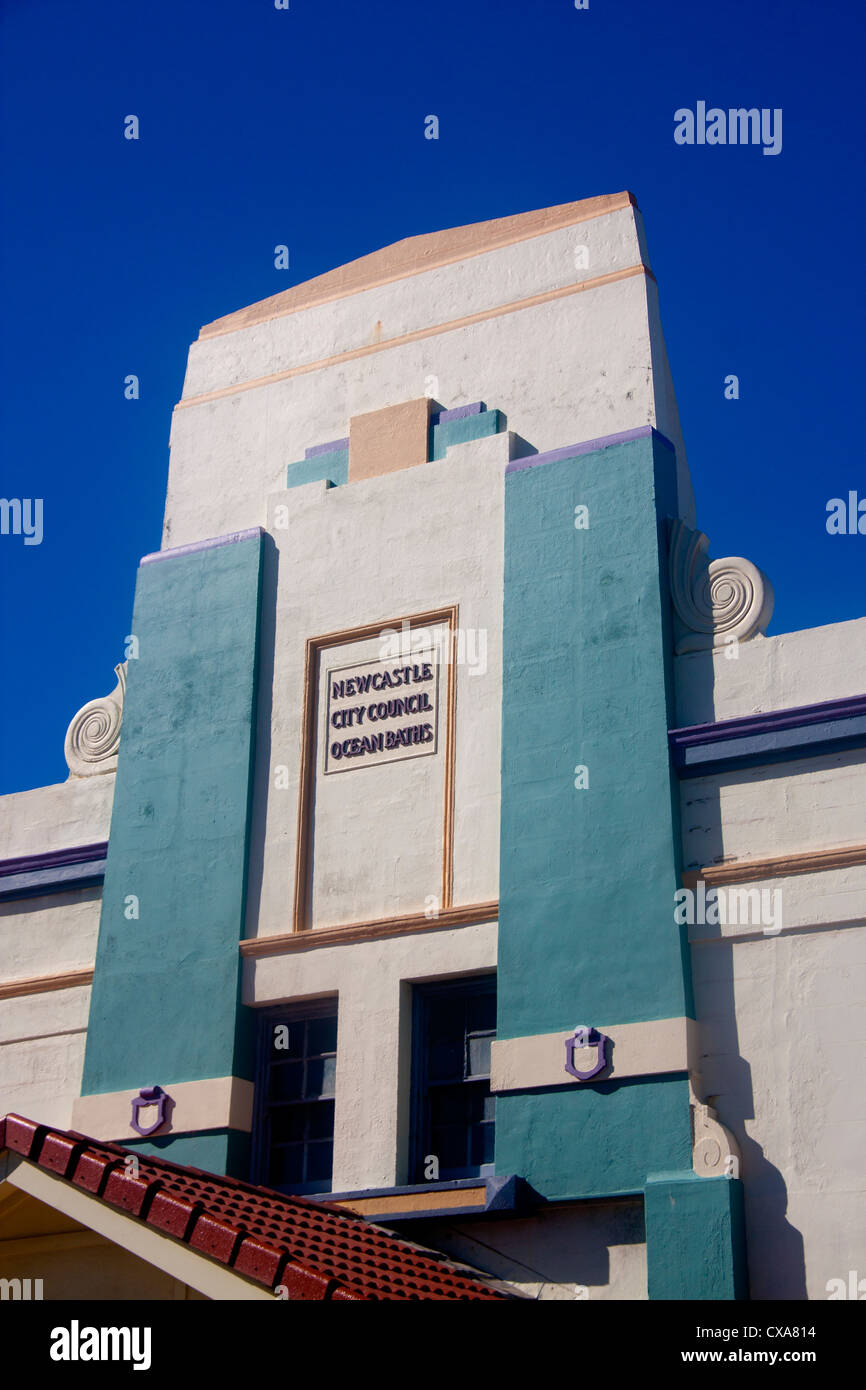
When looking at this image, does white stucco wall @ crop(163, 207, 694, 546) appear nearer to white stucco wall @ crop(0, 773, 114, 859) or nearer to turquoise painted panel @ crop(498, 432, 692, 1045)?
turquoise painted panel @ crop(498, 432, 692, 1045)

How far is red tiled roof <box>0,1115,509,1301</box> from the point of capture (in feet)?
32.1

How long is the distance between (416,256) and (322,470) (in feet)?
8.81

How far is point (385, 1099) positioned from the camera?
13.7m

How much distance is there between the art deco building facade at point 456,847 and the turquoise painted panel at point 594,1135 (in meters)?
0.03

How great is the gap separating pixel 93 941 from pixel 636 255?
821cm

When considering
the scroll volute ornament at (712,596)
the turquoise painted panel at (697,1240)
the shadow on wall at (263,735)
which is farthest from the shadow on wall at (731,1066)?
the shadow on wall at (263,735)

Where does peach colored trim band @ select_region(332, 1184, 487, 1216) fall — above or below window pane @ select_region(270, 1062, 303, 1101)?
below

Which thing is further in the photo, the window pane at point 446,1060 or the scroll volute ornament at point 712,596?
the scroll volute ornament at point 712,596

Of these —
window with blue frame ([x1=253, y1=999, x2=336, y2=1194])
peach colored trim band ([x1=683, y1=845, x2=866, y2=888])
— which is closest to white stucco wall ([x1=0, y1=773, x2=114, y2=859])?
window with blue frame ([x1=253, y1=999, x2=336, y2=1194])

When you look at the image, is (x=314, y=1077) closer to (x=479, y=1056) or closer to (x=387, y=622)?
(x=479, y=1056)

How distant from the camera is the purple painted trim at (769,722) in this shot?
13094 millimetres

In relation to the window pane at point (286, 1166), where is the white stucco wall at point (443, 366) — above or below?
above

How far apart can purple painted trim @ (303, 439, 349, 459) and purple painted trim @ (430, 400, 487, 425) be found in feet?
3.19

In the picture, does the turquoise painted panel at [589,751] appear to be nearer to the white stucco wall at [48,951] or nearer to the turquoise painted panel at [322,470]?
the turquoise painted panel at [322,470]
